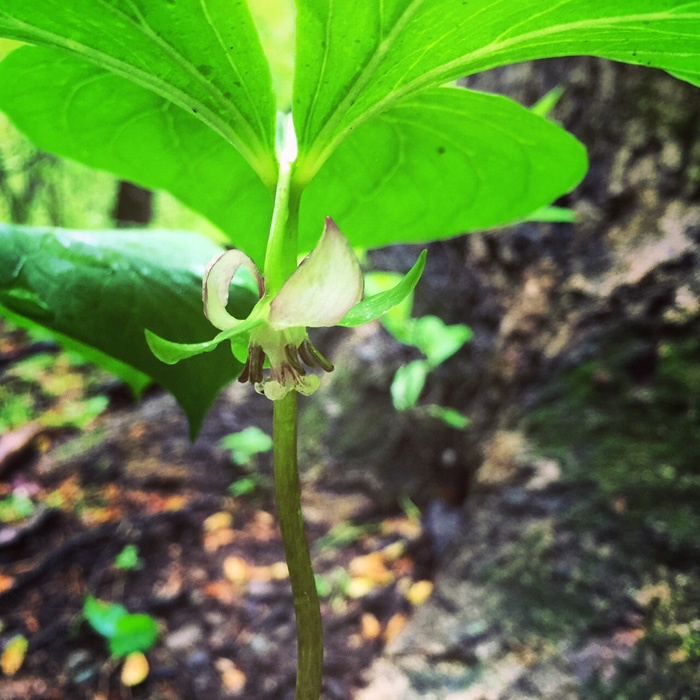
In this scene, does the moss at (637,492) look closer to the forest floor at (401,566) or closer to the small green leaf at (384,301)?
the forest floor at (401,566)

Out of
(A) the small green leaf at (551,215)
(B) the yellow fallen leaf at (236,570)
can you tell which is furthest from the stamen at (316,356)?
(B) the yellow fallen leaf at (236,570)

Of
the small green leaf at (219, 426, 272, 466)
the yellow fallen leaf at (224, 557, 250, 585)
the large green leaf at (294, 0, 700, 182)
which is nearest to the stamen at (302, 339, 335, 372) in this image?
the large green leaf at (294, 0, 700, 182)

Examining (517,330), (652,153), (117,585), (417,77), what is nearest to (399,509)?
(517,330)

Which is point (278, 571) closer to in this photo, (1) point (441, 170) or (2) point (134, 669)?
(2) point (134, 669)

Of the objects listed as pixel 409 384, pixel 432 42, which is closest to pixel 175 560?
pixel 409 384

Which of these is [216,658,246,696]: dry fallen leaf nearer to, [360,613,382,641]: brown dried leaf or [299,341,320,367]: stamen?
[360,613,382,641]: brown dried leaf

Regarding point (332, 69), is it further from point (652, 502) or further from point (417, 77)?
point (652, 502)
